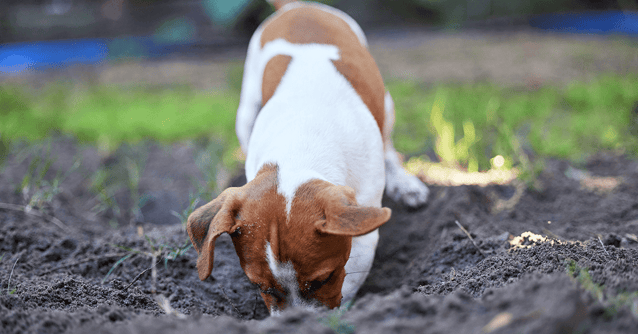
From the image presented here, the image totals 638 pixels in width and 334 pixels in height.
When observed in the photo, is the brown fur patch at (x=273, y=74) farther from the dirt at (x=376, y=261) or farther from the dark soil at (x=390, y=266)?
the dark soil at (x=390, y=266)

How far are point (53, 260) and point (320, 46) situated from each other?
7.53ft

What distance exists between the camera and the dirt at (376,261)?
1.44 metres

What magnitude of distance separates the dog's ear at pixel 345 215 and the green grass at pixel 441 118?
2081mm

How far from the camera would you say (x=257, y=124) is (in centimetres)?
304

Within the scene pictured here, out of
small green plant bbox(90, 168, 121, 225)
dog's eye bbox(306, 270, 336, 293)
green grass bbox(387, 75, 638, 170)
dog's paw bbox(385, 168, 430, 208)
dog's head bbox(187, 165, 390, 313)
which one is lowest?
green grass bbox(387, 75, 638, 170)

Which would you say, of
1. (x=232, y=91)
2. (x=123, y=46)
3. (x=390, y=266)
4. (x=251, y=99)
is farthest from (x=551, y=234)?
(x=123, y=46)

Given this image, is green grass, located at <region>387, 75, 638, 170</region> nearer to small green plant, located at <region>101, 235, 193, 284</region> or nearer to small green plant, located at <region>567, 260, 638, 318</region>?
small green plant, located at <region>567, 260, 638, 318</region>

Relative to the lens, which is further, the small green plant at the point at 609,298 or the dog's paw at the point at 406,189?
the dog's paw at the point at 406,189

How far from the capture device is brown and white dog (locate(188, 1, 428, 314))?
209 cm

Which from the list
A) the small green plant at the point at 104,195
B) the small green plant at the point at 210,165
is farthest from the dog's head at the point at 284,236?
the small green plant at the point at 104,195

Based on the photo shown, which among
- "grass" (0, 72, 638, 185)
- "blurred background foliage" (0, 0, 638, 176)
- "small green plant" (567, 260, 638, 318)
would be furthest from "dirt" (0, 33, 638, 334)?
"blurred background foliage" (0, 0, 638, 176)

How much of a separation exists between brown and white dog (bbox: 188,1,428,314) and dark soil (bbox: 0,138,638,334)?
0.29m

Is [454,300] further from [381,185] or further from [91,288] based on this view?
[91,288]

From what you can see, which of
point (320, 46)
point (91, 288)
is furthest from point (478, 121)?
point (91, 288)
